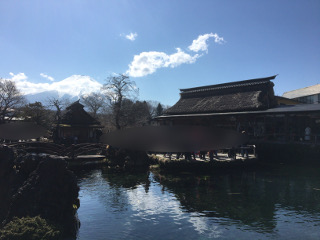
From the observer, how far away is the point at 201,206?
11.0 m

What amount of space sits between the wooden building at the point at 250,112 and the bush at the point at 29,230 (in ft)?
45.6

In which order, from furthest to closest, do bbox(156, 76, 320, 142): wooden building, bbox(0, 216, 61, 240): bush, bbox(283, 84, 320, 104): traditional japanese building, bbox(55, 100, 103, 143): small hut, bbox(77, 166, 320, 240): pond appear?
bbox(283, 84, 320, 104): traditional japanese building < bbox(55, 100, 103, 143): small hut < bbox(156, 76, 320, 142): wooden building < bbox(77, 166, 320, 240): pond < bbox(0, 216, 61, 240): bush

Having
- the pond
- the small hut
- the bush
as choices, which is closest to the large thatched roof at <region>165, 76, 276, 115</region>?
the small hut

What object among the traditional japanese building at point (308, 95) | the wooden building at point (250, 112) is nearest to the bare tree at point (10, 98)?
the wooden building at point (250, 112)

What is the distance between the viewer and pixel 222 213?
33.2 ft

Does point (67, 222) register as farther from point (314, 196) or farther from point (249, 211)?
point (314, 196)

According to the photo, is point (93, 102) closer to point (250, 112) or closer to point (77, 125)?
point (77, 125)

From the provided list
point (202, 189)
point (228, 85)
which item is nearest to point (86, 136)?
→ point (228, 85)

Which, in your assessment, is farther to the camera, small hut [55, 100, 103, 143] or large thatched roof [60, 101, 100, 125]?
large thatched roof [60, 101, 100, 125]

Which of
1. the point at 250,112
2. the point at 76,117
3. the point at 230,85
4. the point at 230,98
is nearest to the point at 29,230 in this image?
the point at 250,112

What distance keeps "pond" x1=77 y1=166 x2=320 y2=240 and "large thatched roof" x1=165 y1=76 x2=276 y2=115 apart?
11.3m

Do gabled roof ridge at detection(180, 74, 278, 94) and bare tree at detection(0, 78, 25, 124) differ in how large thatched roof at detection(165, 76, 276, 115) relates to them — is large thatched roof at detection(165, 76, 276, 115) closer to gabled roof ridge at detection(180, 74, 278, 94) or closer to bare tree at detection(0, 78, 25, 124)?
gabled roof ridge at detection(180, 74, 278, 94)

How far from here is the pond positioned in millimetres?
8414

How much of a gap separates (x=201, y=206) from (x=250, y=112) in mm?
14601
